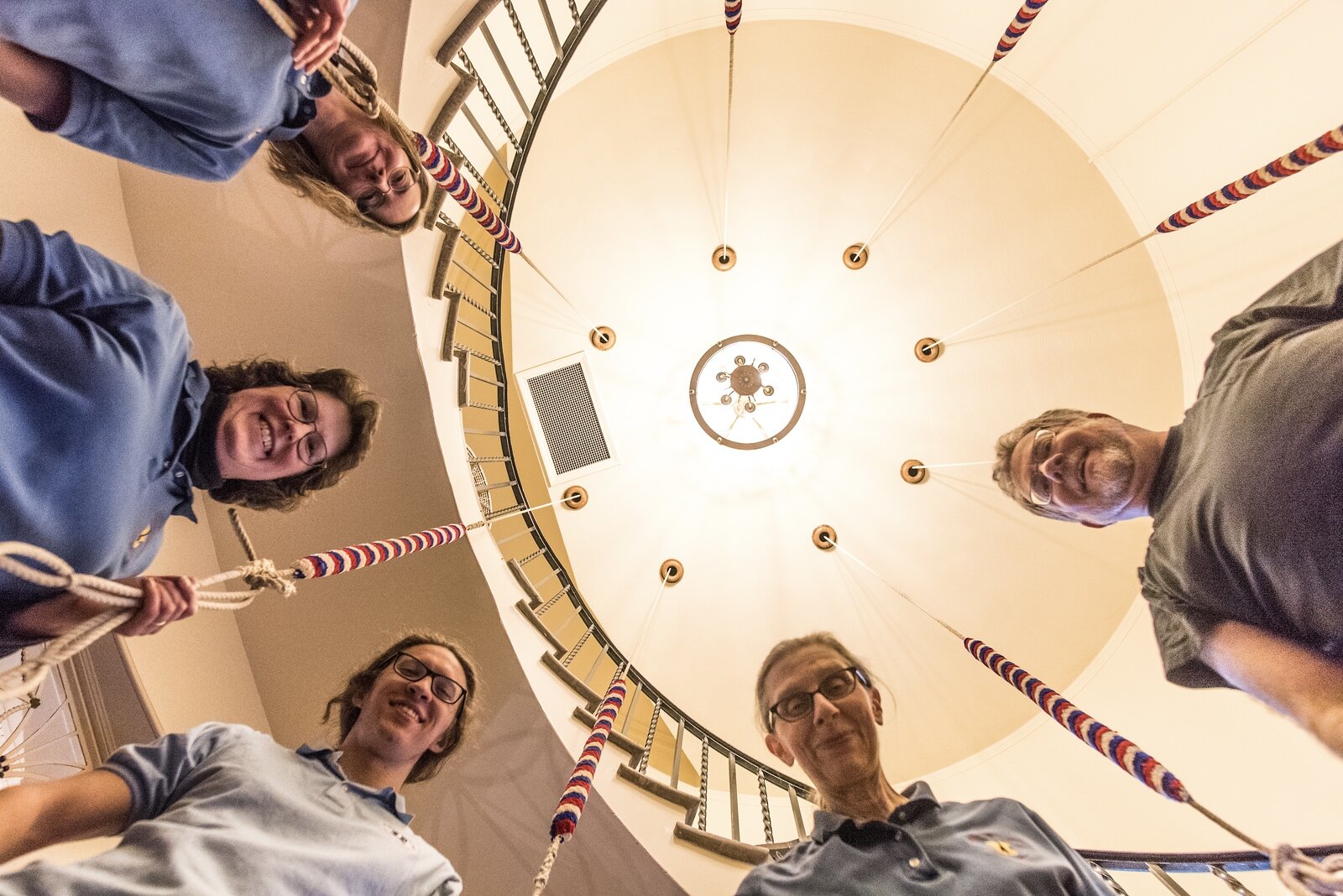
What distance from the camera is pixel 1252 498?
1759mm

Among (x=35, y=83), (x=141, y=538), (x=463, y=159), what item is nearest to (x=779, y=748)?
(x=141, y=538)

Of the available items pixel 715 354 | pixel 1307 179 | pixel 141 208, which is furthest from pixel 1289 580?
pixel 141 208

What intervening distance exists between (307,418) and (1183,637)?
284 cm

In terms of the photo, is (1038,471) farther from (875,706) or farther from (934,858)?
(934,858)

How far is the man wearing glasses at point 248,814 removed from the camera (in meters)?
1.30

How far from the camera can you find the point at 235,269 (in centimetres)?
310

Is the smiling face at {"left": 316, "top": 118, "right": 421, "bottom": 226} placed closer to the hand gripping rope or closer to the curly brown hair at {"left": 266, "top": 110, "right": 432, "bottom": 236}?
the curly brown hair at {"left": 266, "top": 110, "right": 432, "bottom": 236}

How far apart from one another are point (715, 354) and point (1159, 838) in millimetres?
4174

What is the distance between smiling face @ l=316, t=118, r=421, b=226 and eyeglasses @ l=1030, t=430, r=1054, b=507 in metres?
2.45

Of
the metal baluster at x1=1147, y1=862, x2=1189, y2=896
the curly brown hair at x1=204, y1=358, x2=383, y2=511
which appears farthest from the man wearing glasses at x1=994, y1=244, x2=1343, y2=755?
the curly brown hair at x1=204, y1=358, x2=383, y2=511

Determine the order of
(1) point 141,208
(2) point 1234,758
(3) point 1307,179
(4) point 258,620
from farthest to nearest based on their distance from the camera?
1. (4) point 258,620
2. (2) point 1234,758
3. (1) point 141,208
4. (3) point 1307,179

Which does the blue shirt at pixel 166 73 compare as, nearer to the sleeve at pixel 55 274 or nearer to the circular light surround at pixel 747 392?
the sleeve at pixel 55 274

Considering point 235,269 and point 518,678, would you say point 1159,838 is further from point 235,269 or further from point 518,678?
point 235,269

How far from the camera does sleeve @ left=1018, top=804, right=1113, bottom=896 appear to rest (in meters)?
1.44
